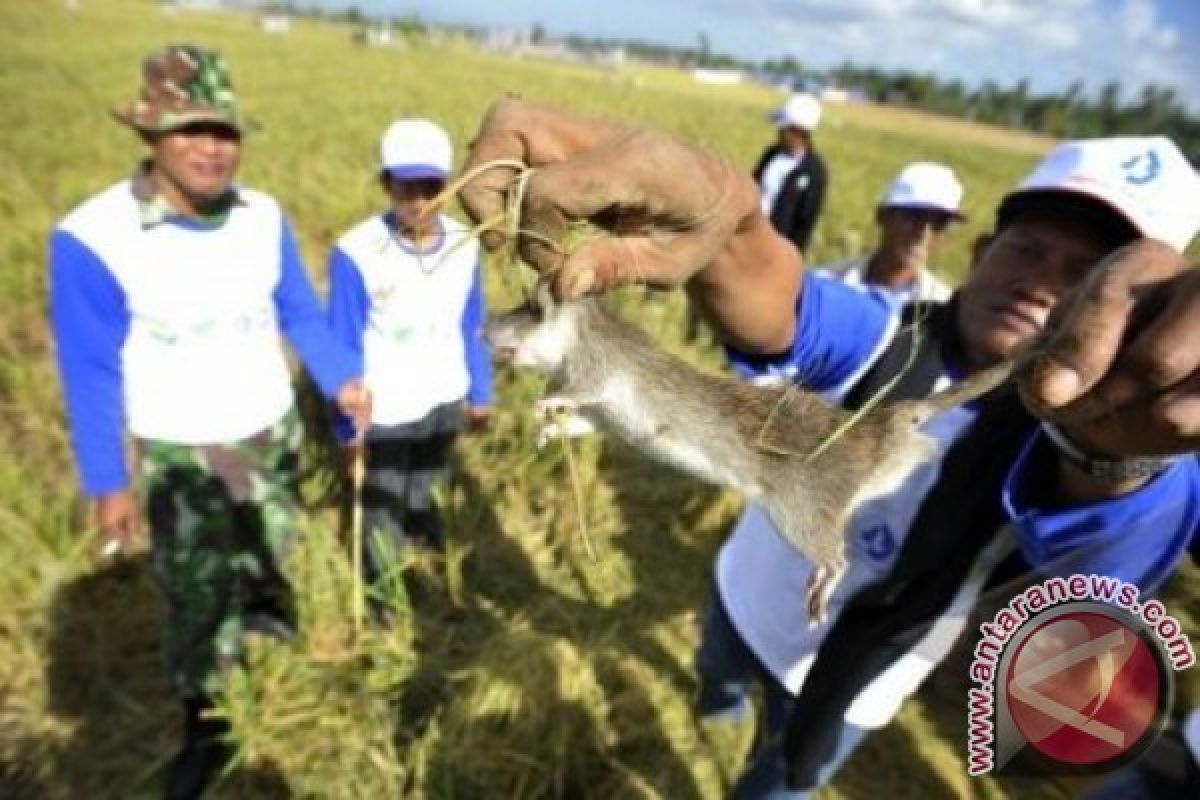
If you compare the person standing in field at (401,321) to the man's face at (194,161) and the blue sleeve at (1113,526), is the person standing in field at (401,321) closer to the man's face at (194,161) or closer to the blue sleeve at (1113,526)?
the man's face at (194,161)

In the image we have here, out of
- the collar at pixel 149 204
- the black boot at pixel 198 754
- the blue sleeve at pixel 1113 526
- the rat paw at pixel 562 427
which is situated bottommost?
the black boot at pixel 198 754

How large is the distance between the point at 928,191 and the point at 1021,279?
226cm

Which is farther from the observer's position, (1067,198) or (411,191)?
(411,191)

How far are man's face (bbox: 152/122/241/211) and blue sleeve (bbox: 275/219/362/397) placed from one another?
1.11 ft

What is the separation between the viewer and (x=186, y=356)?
2.59 metres

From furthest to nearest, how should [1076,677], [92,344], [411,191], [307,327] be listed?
[411,191], [307,327], [92,344], [1076,677]

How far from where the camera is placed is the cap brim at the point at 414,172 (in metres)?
3.17

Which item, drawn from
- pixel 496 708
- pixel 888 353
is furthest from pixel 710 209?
pixel 496 708

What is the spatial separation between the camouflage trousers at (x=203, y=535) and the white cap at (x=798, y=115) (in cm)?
446

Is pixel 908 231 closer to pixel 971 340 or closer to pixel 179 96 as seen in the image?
pixel 971 340

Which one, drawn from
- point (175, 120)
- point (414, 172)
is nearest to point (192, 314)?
point (175, 120)

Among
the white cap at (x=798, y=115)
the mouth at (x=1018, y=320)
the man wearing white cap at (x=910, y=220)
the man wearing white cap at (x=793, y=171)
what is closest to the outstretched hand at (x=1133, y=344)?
the mouth at (x=1018, y=320)

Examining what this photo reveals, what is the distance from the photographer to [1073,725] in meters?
1.08

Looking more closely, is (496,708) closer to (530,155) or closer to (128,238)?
(128,238)
